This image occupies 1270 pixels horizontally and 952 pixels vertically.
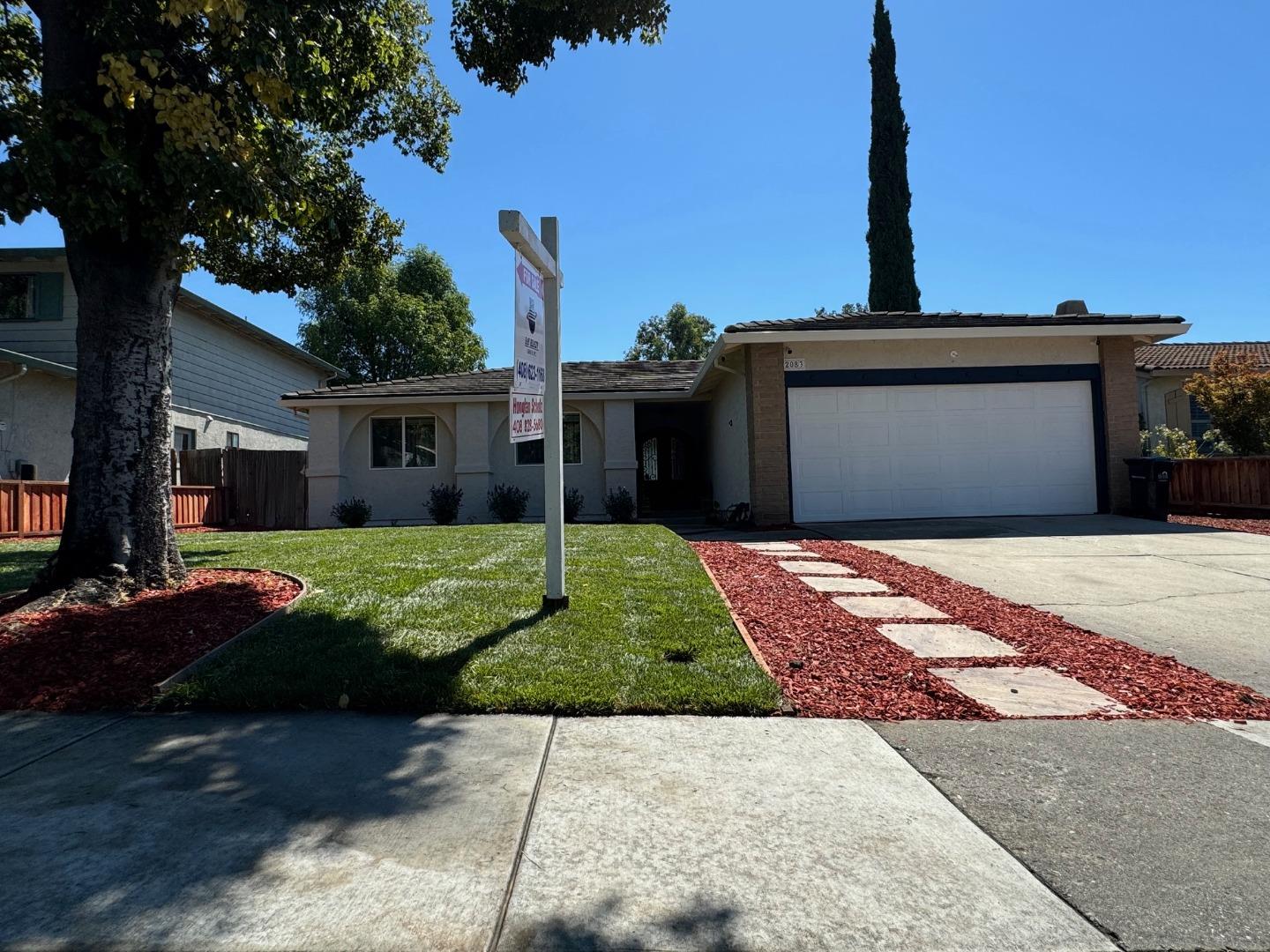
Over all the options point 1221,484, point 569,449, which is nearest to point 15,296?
point 569,449

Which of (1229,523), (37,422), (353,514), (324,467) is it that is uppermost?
(37,422)

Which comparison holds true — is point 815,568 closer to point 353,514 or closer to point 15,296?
point 353,514

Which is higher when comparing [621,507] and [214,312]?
[214,312]

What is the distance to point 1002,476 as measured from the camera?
43.1 ft

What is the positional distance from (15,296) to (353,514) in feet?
29.1

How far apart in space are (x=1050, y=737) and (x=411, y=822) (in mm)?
2916

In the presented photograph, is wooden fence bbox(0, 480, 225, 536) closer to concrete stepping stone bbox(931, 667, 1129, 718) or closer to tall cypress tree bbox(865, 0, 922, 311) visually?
concrete stepping stone bbox(931, 667, 1129, 718)

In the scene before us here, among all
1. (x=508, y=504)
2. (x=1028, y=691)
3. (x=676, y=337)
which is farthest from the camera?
(x=676, y=337)

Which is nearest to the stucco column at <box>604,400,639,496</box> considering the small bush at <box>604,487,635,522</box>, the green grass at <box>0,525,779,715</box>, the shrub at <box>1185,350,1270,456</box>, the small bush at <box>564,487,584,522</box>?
the small bush at <box>604,487,635,522</box>

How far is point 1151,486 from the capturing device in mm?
12336

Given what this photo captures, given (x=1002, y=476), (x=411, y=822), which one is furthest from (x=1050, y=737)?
(x=1002, y=476)

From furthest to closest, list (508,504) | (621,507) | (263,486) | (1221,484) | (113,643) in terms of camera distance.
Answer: (263,486)
(621,507)
(508,504)
(1221,484)
(113,643)

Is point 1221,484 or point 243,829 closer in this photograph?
point 243,829

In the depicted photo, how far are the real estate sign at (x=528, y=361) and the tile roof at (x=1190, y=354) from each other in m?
22.8
